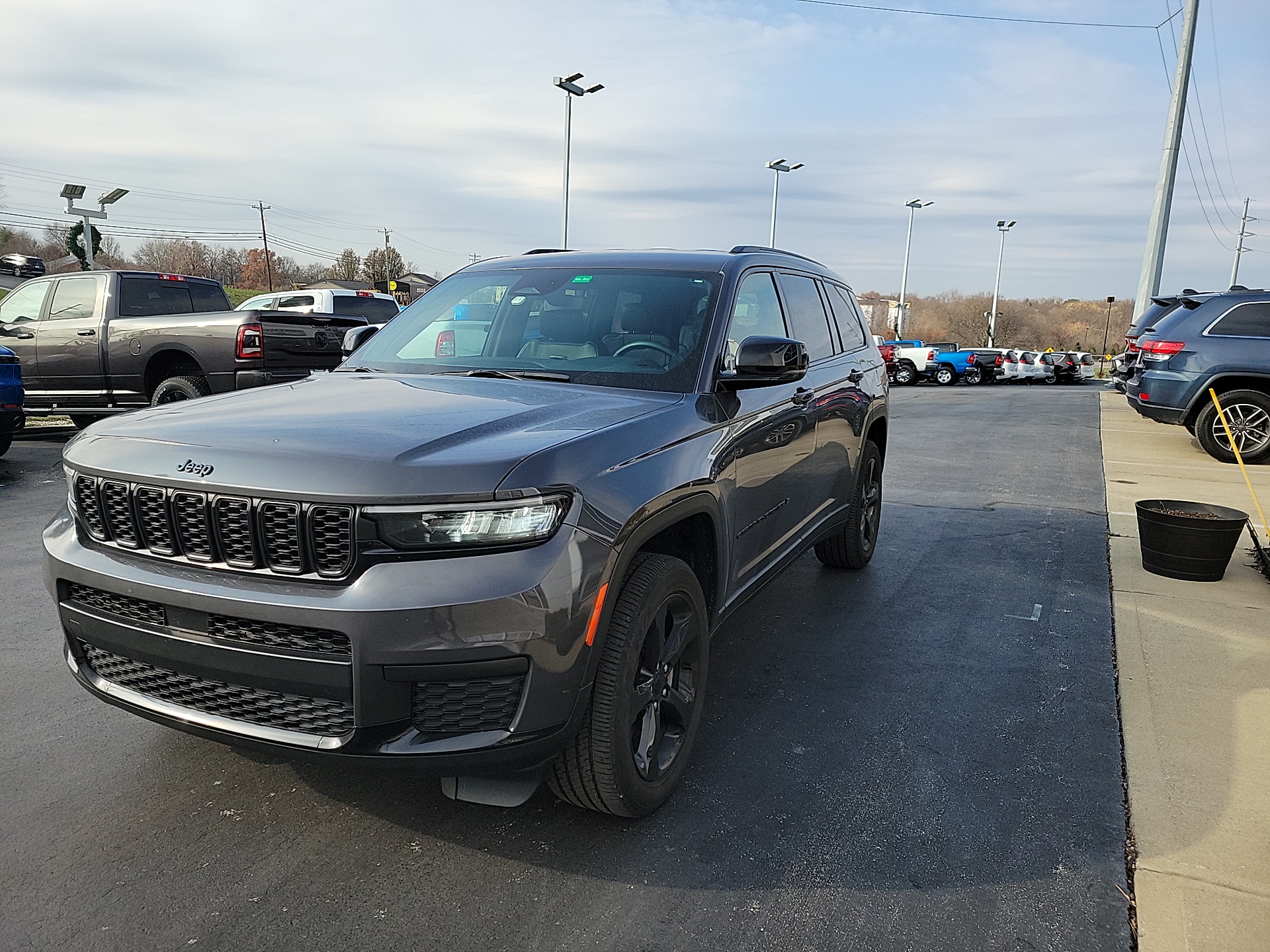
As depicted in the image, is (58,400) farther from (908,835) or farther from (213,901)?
(908,835)

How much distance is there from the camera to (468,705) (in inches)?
94.8

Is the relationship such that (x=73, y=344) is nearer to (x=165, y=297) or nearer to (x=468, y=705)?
(x=165, y=297)

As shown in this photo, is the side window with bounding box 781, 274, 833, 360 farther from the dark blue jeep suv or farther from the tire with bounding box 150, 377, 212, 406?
the dark blue jeep suv

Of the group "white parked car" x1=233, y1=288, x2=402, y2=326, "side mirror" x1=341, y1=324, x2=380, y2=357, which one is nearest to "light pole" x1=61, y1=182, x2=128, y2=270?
"white parked car" x1=233, y1=288, x2=402, y2=326

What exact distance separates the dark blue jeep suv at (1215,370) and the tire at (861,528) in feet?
25.3

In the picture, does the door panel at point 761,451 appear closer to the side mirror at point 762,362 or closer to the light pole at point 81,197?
the side mirror at point 762,362

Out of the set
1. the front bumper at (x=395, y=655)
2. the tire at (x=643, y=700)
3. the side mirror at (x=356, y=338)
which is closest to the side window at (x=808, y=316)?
the tire at (x=643, y=700)

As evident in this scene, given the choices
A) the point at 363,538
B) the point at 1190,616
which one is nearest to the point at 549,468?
the point at 363,538

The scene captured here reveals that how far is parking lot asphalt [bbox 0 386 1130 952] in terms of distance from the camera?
2.49 meters

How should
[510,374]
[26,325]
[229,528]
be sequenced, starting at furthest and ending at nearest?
[26,325], [510,374], [229,528]

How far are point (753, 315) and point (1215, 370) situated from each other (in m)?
10.00

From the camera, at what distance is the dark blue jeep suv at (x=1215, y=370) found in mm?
11375

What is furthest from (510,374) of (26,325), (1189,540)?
(26,325)

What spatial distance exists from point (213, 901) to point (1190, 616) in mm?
5060
